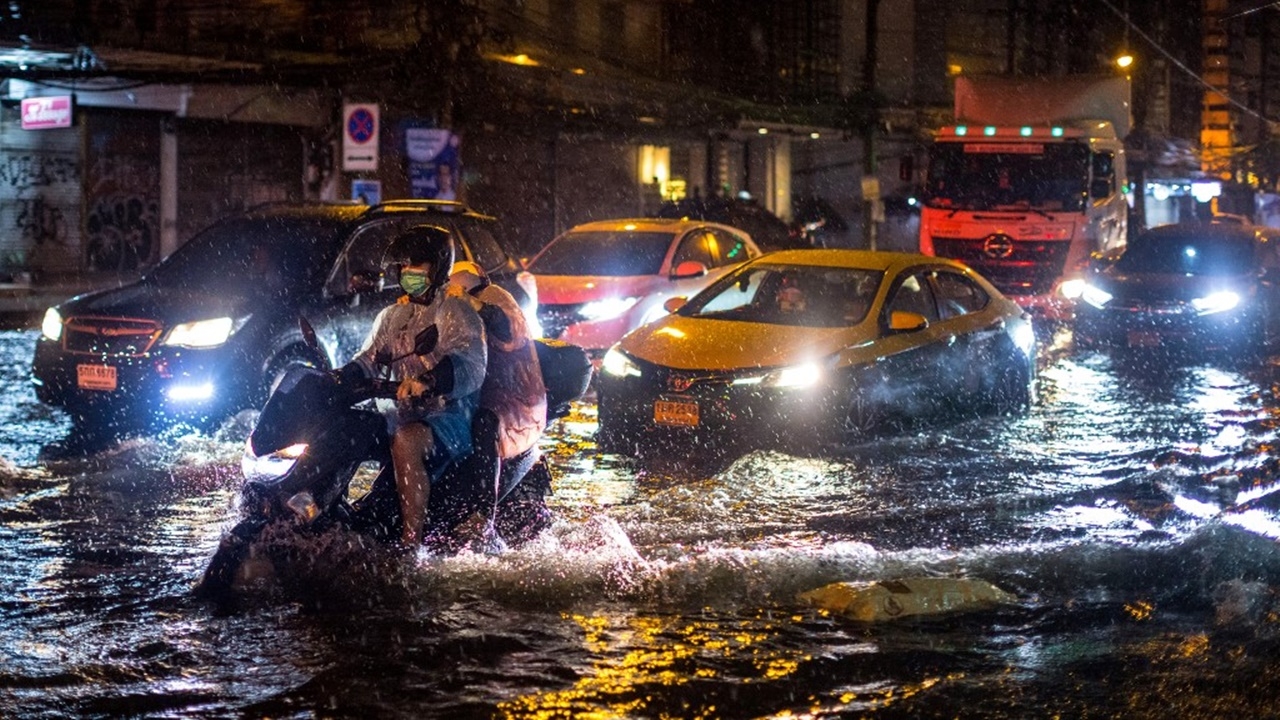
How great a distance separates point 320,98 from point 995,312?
20772 mm

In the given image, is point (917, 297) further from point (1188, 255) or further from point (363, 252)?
point (1188, 255)

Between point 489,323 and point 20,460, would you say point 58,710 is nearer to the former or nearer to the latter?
point 489,323

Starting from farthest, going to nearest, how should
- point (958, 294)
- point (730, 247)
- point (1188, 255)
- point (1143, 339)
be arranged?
point (1188, 255) → point (730, 247) → point (1143, 339) → point (958, 294)

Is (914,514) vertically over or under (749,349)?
under

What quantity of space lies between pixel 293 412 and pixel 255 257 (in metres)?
5.97

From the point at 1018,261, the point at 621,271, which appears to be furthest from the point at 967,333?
the point at 1018,261

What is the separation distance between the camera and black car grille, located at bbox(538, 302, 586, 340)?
52.6ft

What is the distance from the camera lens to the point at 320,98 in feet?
101

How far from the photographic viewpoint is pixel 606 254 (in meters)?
17.2

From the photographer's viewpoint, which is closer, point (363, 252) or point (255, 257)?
point (255, 257)

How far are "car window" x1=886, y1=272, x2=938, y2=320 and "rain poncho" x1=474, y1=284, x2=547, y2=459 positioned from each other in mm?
5393

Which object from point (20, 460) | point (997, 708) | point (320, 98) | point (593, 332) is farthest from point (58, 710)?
point (320, 98)

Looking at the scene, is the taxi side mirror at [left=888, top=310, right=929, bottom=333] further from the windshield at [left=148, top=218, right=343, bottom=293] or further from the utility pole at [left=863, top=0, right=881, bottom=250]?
the utility pole at [left=863, top=0, right=881, bottom=250]

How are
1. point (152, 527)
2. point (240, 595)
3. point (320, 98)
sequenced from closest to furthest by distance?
1. point (240, 595)
2. point (152, 527)
3. point (320, 98)
